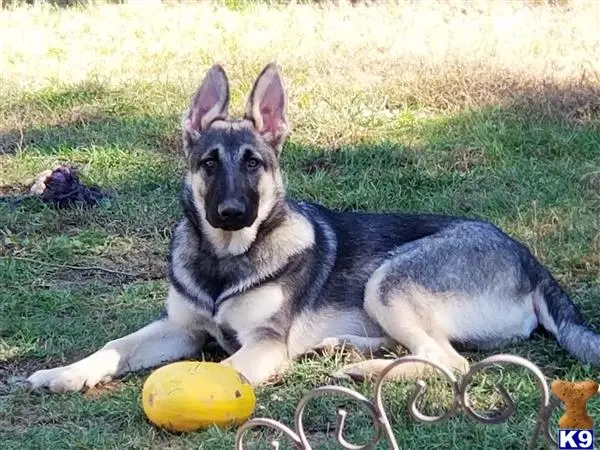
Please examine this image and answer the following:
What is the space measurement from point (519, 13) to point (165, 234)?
6.30 metres

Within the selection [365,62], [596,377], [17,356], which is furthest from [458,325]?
[365,62]

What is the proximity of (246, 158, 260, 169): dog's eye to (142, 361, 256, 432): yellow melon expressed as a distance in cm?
119

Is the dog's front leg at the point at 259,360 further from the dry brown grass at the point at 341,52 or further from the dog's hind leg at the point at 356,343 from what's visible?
the dry brown grass at the point at 341,52

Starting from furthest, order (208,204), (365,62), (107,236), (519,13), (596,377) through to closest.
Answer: (519,13) → (365,62) → (107,236) → (208,204) → (596,377)

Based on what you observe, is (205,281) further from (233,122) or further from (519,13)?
(519,13)

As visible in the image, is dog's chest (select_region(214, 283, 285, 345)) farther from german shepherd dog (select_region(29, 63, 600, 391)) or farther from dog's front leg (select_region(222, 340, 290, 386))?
dog's front leg (select_region(222, 340, 290, 386))

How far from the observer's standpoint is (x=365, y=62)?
9555mm

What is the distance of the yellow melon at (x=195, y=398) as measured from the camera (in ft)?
12.6

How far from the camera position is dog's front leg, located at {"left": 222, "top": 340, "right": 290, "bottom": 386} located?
4422 mm

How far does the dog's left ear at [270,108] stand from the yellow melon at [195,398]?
1.50 m

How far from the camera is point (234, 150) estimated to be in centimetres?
481

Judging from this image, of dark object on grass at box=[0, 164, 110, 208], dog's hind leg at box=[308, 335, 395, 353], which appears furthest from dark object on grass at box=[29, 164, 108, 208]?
dog's hind leg at box=[308, 335, 395, 353]

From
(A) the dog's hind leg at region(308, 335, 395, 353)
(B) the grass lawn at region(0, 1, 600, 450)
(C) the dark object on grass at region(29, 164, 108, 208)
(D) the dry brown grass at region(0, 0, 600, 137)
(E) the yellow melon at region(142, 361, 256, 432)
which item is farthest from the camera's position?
(D) the dry brown grass at region(0, 0, 600, 137)

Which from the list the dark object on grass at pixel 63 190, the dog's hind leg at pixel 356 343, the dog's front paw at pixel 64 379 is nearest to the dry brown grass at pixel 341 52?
the dark object on grass at pixel 63 190
